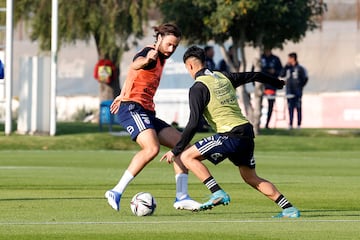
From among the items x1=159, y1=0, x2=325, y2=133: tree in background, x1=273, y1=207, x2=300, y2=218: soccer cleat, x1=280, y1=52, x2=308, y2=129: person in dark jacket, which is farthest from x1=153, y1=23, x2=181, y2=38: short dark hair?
x1=280, y1=52, x2=308, y2=129: person in dark jacket

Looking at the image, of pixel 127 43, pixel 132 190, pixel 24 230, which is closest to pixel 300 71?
pixel 127 43

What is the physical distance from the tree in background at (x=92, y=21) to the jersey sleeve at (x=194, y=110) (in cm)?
2796

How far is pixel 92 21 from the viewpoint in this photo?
40.9 meters

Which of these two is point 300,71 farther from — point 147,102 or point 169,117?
point 147,102

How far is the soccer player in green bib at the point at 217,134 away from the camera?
42.1 feet

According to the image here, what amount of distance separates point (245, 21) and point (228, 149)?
69.0 feet

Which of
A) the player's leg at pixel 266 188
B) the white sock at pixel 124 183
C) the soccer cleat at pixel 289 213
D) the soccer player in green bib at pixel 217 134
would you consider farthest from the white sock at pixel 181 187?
the soccer cleat at pixel 289 213

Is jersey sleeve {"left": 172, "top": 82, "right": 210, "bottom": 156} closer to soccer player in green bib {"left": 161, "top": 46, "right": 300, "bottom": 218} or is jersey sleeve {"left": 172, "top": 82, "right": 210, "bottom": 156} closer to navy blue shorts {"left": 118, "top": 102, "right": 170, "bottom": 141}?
soccer player in green bib {"left": 161, "top": 46, "right": 300, "bottom": 218}

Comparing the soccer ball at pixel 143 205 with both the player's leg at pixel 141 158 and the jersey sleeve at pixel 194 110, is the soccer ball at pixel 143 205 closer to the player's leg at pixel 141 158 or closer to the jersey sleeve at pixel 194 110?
the player's leg at pixel 141 158

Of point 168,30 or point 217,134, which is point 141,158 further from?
point 168,30

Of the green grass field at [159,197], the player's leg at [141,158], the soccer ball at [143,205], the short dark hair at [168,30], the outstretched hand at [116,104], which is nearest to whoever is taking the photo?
the green grass field at [159,197]

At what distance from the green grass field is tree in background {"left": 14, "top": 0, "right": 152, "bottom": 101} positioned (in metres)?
11.2

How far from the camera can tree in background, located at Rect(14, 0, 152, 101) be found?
41.0 meters

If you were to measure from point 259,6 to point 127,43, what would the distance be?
10933 millimetres
